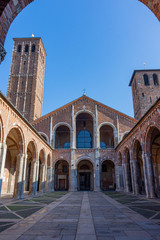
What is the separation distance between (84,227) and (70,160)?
1924cm

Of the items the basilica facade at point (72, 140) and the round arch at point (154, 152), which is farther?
the basilica facade at point (72, 140)

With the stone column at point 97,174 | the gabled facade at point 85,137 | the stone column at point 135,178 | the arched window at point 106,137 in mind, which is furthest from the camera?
the arched window at point 106,137

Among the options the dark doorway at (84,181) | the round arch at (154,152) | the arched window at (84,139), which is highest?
the arched window at (84,139)

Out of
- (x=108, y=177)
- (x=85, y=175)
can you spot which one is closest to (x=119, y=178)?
(x=108, y=177)

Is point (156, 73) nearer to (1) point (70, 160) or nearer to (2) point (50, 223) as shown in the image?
(1) point (70, 160)

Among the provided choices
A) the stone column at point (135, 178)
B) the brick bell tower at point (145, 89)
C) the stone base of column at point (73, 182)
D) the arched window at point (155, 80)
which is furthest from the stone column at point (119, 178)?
the arched window at point (155, 80)

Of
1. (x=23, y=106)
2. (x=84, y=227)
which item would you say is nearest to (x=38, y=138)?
(x=84, y=227)

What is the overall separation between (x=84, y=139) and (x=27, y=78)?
17.4 m

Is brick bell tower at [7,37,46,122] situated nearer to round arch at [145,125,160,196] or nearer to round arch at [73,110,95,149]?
round arch at [73,110,95,149]

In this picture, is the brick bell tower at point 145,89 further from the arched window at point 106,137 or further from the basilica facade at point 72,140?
the arched window at point 106,137

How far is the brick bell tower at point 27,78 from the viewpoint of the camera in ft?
109

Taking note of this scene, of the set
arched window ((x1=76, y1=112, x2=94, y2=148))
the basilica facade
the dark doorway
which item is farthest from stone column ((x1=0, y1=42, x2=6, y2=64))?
the dark doorway

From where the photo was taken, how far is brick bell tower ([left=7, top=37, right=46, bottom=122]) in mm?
33156

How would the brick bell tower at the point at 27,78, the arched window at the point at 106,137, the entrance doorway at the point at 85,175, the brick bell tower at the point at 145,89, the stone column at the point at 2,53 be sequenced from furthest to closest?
the brick bell tower at the point at 145,89
the brick bell tower at the point at 27,78
the arched window at the point at 106,137
the entrance doorway at the point at 85,175
the stone column at the point at 2,53
